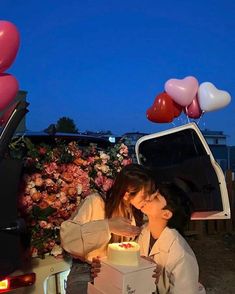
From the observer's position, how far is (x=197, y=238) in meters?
7.95

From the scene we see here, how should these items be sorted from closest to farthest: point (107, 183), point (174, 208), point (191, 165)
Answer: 1. point (174, 208)
2. point (107, 183)
3. point (191, 165)

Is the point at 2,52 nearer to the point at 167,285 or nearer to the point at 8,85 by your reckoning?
the point at 8,85

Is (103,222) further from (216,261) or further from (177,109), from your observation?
(216,261)

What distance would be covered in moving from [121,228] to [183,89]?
2.62 meters

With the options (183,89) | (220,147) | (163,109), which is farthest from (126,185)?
(220,147)

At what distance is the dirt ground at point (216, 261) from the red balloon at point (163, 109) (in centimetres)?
231

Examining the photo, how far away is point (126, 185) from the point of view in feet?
8.20

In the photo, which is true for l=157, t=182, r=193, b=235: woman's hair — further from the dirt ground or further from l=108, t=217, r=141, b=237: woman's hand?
→ the dirt ground

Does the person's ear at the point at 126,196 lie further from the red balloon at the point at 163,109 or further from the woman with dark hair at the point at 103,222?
the red balloon at the point at 163,109

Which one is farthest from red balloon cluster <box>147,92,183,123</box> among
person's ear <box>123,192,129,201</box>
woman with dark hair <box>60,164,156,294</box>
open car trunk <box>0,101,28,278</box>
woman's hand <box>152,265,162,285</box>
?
open car trunk <box>0,101,28,278</box>

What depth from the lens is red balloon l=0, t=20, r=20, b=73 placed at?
2.59 metres

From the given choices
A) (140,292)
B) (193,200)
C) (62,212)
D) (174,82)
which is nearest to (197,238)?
(174,82)

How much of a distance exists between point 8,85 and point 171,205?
132 cm

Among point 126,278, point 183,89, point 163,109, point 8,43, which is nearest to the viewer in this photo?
point 126,278
